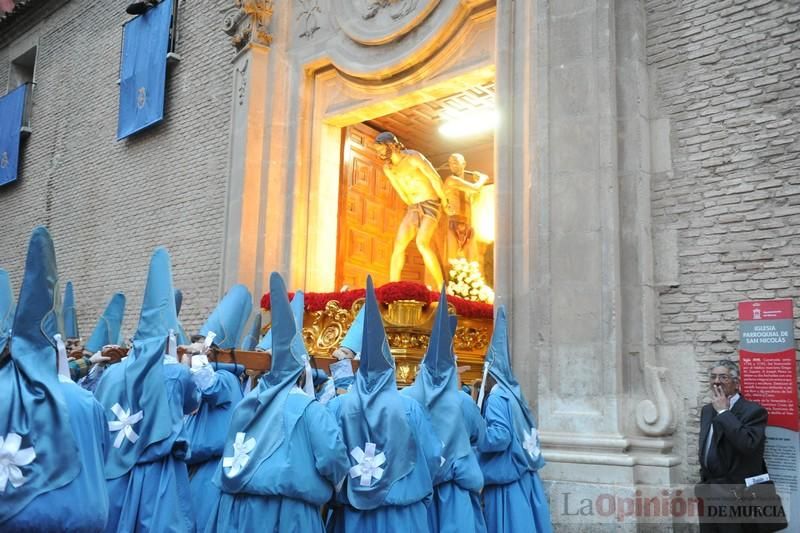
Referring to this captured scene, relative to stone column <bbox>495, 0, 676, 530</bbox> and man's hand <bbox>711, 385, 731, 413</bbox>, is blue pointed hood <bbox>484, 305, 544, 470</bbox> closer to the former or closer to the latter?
man's hand <bbox>711, 385, 731, 413</bbox>

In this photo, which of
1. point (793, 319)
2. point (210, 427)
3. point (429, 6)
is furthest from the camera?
point (429, 6)

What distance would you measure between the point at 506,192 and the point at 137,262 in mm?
8297

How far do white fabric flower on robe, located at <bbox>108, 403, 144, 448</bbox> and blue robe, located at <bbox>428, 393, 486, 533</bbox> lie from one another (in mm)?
1783

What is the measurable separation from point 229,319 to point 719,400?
390 cm

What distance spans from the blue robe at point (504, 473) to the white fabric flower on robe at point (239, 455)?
1751mm

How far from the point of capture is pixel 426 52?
410 inches

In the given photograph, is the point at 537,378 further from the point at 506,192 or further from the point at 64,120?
the point at 64,120

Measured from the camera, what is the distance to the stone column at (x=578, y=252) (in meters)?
7.26

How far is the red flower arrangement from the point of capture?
357 inches

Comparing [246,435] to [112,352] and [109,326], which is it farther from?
[109,326]

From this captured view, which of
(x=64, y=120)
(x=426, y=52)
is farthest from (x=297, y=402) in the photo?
(x=64, y=120)

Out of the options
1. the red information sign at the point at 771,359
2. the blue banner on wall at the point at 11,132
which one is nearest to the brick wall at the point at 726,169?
the red information sign at the point at 771,359

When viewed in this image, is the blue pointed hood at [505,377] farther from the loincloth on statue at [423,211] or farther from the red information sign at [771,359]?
the loincloth on statue at [423,211]

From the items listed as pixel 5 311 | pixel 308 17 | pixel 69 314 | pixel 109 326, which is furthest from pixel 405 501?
pixel 308 17
